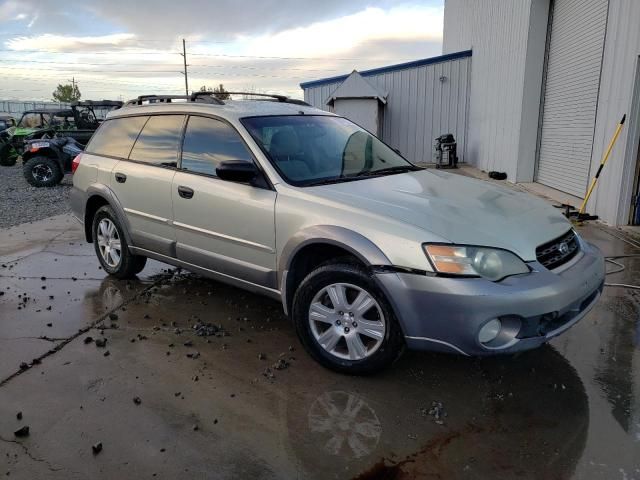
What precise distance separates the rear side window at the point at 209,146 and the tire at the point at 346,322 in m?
1.17

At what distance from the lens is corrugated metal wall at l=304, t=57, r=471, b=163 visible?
17.3 m

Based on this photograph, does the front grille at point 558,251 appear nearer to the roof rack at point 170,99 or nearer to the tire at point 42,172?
the roof rack at point 170,99

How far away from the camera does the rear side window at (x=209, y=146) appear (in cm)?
400

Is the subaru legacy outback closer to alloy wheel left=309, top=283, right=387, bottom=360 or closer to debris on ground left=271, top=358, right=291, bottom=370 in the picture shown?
alloy wheel left=309, top=283, right=387, bottom=360

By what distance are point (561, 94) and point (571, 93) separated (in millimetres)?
534

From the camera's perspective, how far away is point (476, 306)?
9.16 ft

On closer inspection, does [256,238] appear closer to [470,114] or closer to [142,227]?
[142,227]

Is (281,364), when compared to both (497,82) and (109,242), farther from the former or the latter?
(497,82)

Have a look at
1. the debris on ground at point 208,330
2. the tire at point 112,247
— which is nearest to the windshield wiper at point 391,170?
the debris on ground at point 208,330

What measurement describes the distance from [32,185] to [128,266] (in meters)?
10.2

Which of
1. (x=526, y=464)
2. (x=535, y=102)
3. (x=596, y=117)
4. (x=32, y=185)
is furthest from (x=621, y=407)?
(x=32, y=185)

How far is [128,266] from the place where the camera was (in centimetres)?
519

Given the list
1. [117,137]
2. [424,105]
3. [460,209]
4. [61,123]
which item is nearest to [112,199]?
[117,137]

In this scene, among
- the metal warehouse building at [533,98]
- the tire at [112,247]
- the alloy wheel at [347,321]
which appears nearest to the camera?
the alloy wheel at [347,321]
